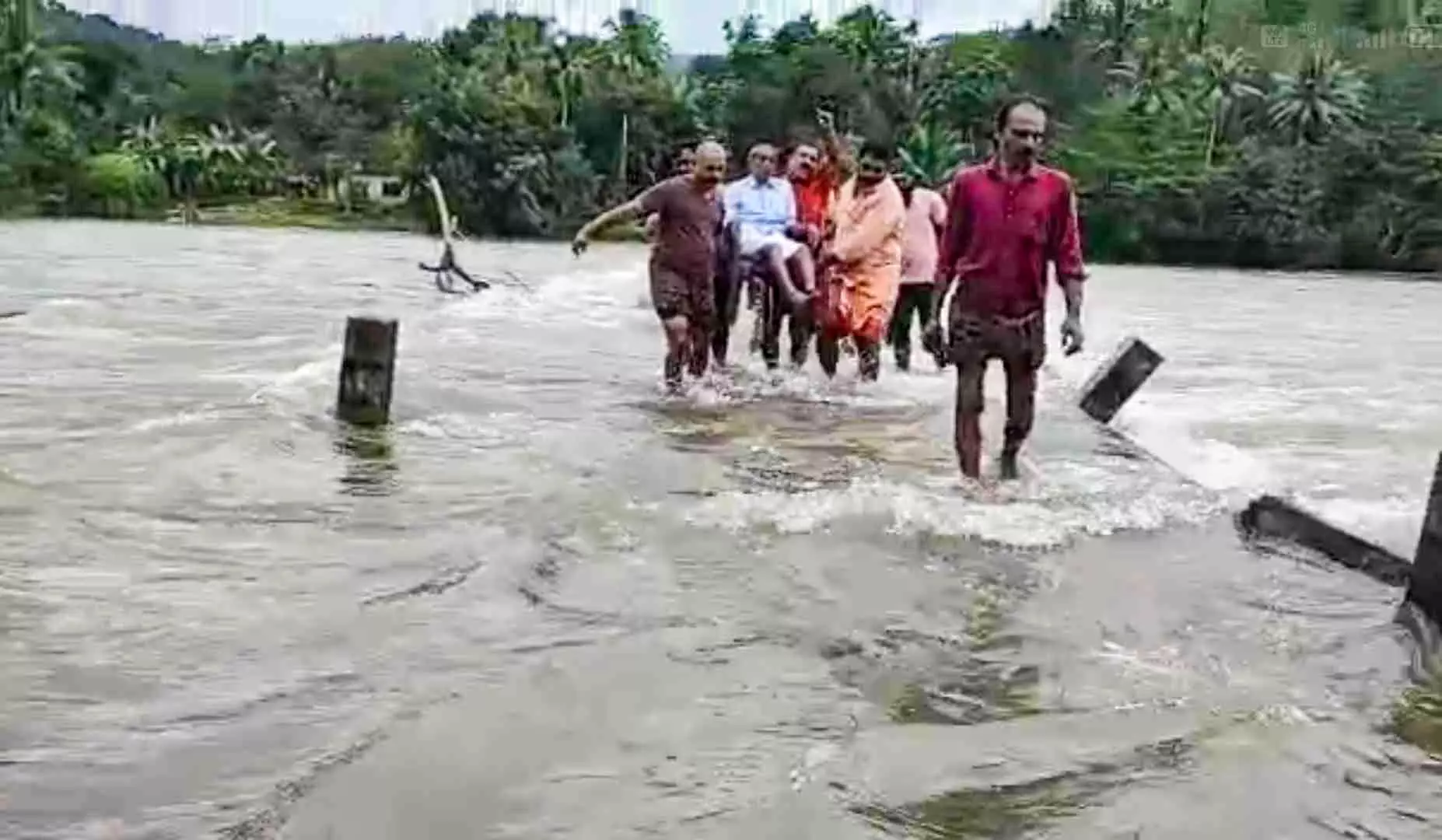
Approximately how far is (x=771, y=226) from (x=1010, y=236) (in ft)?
17.7

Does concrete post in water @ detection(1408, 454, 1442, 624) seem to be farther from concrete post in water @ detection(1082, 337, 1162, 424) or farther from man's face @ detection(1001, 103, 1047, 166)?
concrete post in water @ detection(1082, 337, 1162, 424)

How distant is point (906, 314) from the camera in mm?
14555

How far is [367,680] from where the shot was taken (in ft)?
16.6

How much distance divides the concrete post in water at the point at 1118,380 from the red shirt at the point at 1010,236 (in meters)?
4.10

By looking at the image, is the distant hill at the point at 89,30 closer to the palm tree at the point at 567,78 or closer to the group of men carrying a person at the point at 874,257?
the palm tree at the point at 567,78

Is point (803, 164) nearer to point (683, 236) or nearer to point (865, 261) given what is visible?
point (865, 261)

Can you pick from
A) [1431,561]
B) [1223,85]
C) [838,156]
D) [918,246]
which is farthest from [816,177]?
[1223,85]

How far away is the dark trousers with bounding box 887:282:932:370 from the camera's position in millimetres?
14062

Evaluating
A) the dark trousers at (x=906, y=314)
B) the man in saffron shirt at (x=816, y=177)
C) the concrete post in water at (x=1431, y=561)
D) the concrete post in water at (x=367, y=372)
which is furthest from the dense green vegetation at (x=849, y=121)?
the concrete post in water at (x=1431, y=561)

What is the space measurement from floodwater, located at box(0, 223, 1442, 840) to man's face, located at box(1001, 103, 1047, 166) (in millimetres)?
1405

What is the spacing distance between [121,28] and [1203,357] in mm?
94847

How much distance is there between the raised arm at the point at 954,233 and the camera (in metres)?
8.33

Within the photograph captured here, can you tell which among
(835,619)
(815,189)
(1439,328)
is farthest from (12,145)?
(835,619)

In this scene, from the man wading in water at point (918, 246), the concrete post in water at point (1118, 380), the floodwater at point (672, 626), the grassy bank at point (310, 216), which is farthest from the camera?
the grassy bank at point (310, 216)
